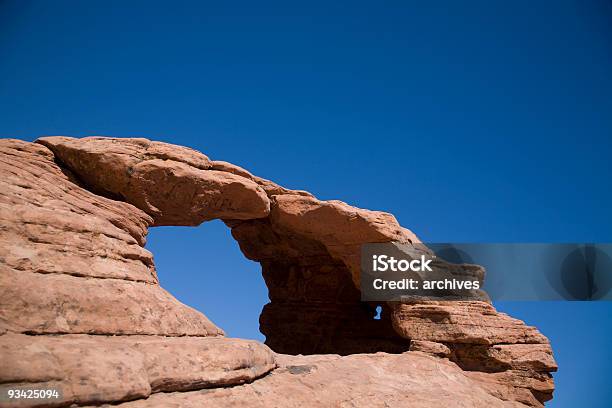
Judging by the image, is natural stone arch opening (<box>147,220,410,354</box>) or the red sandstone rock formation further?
natural stone arch opening (<box>147,220,410,354</box>)

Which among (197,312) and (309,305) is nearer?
(197,312)

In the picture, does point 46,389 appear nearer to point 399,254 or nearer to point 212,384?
point 212,384

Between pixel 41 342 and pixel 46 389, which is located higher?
pixel 41 342

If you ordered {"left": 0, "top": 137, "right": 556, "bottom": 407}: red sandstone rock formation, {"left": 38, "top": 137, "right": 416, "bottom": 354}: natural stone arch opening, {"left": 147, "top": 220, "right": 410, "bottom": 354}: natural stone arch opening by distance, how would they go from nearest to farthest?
{"left": 0, "top": 137, "right": 556, "bottom": 407}: red sandstone rock formation → {"left": 38, "top": 137, "right": 416, "bottom": 354}: natural stone arch opening → {"left": 147, "top": 220, "right": 410, "bottom": 354}: natural stone arch opening

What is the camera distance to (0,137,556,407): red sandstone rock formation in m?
7.26

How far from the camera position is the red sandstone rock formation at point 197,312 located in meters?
7.26

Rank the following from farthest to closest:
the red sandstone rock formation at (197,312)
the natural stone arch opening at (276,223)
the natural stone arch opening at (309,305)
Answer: the natural stone arch opening at (309,305)
the natural stone arch opening at (276,223)
the red sandstone rock formation at (197,312)

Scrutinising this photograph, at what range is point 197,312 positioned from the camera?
10609 mm

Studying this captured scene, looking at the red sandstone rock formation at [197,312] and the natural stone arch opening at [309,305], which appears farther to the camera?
the natural stone arch opening at [309,305]

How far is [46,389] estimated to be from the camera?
19.9 feet

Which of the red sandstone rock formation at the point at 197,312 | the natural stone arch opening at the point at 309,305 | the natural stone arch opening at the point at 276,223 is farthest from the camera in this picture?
the natural stone arch opening at the point at 309,305

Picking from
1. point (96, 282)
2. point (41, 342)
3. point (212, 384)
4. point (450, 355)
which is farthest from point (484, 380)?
point (41, 342)

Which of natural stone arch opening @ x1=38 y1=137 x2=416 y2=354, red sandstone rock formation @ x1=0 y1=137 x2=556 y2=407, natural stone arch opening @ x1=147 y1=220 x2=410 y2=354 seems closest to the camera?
red sandstone rock formation @ x1=0 y1=137 x2=556 y2=407

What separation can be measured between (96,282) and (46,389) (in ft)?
9.47
